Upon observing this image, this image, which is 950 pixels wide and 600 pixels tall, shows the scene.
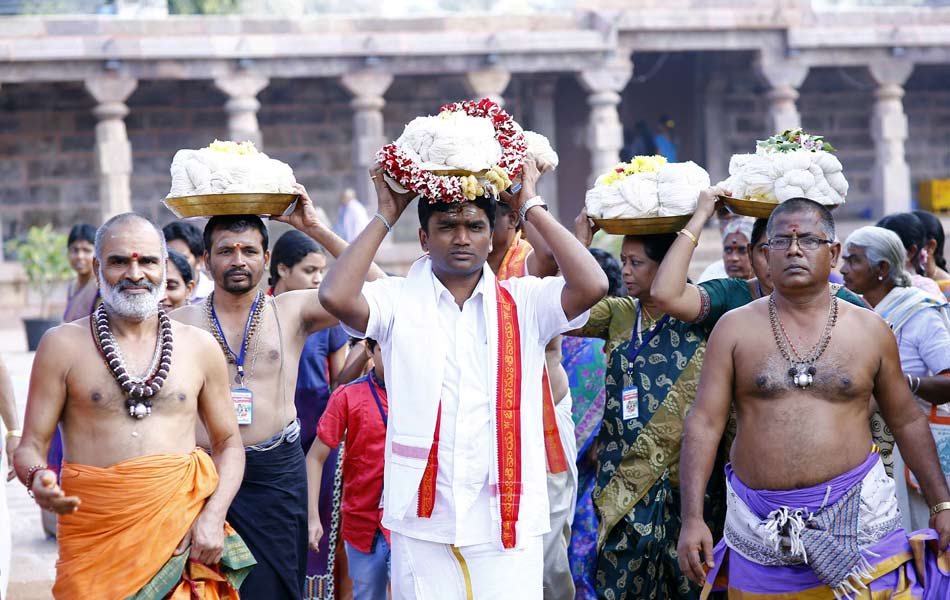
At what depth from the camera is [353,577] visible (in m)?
5.34

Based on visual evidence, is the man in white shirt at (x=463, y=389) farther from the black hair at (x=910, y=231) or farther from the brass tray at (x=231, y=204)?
the black hair at (x=910, y=231)

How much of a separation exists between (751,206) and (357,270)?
160 cm

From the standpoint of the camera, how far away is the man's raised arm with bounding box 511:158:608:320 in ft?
13.1

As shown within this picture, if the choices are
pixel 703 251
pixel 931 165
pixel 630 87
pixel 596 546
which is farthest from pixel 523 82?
pixel 596 546

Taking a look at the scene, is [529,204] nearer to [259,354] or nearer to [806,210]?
[806,210]

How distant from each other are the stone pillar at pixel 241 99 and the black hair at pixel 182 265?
37.0ft

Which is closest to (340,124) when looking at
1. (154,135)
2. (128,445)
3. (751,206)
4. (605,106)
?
(154,135)

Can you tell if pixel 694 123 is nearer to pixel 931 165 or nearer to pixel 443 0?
pixel 931 165

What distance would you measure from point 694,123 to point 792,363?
19.1 m

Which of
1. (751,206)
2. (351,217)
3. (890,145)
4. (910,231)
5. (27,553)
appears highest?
(890,145)

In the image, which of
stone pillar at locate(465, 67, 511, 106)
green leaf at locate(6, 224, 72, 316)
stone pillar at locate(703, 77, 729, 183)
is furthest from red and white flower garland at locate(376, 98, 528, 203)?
stone pillar at locate(703, 77, 729, 183)

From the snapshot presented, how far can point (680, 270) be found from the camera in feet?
15.2

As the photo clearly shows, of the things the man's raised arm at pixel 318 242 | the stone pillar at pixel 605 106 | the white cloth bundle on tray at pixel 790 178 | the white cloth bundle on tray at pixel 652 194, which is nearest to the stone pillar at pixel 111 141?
the stone pillar at pixel 605 106

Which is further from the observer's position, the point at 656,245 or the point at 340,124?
the point at 340,124
